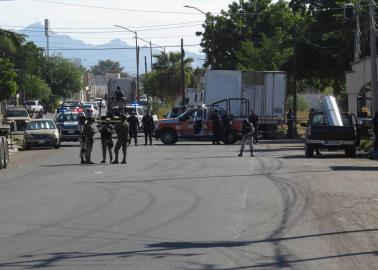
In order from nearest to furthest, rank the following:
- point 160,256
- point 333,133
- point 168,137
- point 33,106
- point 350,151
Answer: point 160,256 → point 333,133 → point 350,151 → point 168,137 → point 33,106

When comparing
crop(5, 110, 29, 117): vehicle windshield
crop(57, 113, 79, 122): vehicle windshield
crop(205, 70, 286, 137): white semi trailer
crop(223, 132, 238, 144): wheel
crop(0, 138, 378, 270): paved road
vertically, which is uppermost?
crop(205, 70, 286, 137): white semi trailer

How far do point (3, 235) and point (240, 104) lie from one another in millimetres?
35097

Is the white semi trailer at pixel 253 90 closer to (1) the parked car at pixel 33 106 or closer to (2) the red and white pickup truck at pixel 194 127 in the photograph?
(2) the red and white pickup truck at pixel 194 127

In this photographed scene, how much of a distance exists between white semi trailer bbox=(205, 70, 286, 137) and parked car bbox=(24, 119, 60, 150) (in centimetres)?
962

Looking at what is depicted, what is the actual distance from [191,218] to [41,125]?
28283 mm

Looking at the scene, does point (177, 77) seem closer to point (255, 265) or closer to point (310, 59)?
point (310, 59)

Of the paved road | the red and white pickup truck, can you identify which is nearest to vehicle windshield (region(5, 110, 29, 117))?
the red and white pickup truck

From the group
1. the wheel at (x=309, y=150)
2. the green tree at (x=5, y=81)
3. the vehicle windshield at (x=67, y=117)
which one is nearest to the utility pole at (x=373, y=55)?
the wheel at (x=309, y=150)

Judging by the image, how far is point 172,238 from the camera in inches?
463

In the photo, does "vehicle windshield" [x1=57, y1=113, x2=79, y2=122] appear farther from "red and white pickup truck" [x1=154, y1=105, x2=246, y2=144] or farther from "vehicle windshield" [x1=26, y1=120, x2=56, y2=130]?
"red and white pickup truck" [x1=154, y1=105, x2=246, y2=144]

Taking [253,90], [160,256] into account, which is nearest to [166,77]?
[253,90]

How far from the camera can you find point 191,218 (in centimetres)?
1388

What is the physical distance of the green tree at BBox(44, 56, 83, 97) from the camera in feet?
379

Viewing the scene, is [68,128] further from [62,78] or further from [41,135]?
[62,78]
